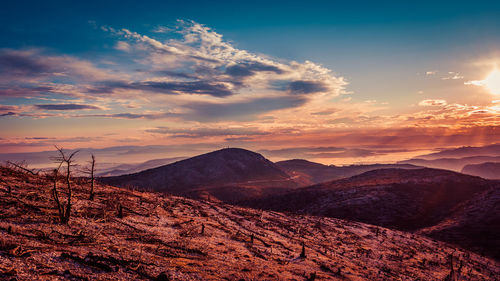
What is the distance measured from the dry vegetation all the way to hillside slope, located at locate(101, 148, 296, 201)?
5783 cm

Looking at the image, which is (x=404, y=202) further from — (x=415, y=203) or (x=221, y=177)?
(x=221, y=177)

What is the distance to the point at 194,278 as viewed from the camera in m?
11.0

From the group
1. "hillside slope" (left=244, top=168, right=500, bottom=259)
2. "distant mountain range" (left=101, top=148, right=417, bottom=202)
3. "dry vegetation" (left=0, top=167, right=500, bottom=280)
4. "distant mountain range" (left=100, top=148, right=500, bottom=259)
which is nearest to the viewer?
"dry vegetation" (left=0, top=167, right=500, bottom=280)

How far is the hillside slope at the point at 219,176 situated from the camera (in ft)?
313

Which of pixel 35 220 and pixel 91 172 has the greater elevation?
pixel 91 172

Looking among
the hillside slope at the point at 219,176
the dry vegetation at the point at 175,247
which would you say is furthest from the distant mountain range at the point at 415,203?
the dry vegetation at the point at 175,247

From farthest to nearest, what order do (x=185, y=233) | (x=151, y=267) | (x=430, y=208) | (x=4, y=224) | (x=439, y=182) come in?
(x=439, y=182) → (x=430, y=208) → (x=185, y=233) → (x=4, y=224) → (x=151, y=267)

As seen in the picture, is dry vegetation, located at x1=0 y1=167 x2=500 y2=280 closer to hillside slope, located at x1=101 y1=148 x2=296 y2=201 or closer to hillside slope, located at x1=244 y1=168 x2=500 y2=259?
hillside slope, located at x1=244 y1=168 x2=500 y2=259

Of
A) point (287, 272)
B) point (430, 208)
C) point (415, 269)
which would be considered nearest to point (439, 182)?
point (430, 208)

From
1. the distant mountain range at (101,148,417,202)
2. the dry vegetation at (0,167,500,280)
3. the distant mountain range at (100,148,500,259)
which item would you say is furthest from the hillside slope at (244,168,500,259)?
the distant mountain range at (101,148,417,202)

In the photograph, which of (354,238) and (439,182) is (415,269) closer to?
(354,238)

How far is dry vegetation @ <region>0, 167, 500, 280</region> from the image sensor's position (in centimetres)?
977

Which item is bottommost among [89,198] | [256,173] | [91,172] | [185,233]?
[256,173]

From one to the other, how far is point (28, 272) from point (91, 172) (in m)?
13.0
